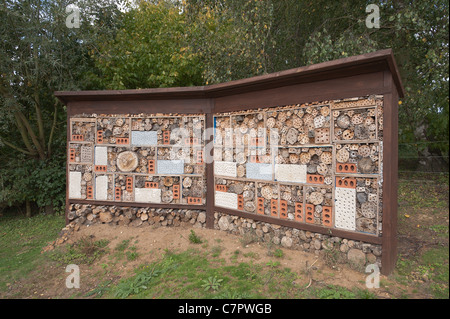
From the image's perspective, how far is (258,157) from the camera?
4.61 meters

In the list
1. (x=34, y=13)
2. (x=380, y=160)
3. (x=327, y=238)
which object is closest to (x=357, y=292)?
(x=327, y=238)

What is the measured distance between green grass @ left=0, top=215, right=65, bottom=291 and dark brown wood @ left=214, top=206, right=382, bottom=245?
3.93 m

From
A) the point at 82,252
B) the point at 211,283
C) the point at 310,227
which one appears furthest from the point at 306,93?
the point at 82,252

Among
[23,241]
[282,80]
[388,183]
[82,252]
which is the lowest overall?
[23,241]

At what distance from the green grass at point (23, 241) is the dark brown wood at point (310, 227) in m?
3.93

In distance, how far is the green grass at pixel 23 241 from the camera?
4.34m

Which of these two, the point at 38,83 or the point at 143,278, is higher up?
the point at 38,83

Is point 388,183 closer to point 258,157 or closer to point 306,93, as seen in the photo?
point 306,93

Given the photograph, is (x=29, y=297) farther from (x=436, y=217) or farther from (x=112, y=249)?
(x=436, y=217)

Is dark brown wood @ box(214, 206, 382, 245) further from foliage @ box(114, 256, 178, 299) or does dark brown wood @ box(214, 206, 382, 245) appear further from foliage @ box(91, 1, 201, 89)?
foliage @ box(91, 1, 201, 89)

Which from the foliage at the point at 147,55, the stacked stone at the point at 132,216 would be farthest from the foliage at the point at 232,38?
the stacked stone at the point at 132,216

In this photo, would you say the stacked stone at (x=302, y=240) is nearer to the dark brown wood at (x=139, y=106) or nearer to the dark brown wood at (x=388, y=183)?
the dark brown wood at (x=388, y=183)

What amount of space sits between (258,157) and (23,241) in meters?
6.32

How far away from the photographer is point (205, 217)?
5.36 m
